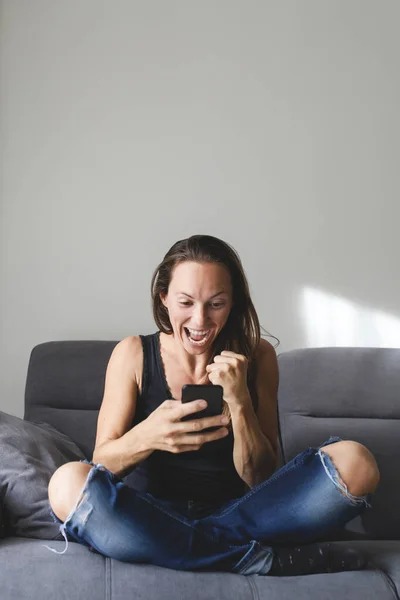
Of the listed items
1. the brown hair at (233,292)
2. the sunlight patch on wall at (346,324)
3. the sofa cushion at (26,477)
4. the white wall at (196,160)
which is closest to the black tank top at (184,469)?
the brown hair at (233,292)

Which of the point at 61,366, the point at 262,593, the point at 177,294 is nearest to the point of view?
the point at 262,593

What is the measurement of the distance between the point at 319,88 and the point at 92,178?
0.93 meters

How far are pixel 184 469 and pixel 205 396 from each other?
26 cm

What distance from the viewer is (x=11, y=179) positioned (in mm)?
2783

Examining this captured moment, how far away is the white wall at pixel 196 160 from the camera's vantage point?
2.74 meters

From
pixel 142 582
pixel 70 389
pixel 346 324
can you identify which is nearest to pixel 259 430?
pixel 142 582

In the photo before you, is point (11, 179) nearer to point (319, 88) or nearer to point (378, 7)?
point (319, 88)

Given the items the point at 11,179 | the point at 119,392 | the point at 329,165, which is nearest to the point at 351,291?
the point at 329,165

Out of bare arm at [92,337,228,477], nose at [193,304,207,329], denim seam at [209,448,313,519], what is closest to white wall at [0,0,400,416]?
bare arm at [92,337,228,477]

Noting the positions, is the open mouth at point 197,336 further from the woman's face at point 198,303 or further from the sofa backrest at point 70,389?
the sofa backrest at point 70,389

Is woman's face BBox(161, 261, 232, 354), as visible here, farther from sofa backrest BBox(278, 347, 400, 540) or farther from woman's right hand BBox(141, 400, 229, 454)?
sofa backrest BBox(278, 347, 400, 540)

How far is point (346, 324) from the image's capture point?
2721 mm

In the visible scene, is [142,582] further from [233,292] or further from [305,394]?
[305,394]

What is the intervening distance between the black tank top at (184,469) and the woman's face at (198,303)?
154mm
